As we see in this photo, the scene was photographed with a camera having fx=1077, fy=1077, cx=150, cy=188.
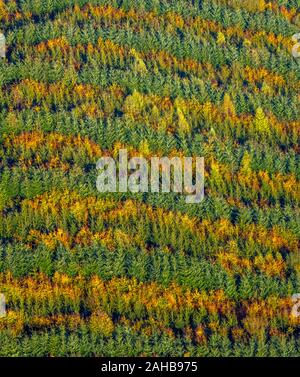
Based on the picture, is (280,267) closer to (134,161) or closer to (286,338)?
(286,338)

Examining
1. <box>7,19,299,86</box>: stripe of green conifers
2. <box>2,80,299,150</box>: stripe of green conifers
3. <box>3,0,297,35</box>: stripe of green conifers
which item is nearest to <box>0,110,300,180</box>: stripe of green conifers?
<box>2,80,299,150</box>: stripe of green conifers

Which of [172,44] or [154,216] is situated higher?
[172,44]

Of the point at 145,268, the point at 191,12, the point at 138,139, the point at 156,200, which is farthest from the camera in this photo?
the point at 191,12

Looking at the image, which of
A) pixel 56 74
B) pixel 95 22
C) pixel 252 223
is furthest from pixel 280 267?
pixel 95 22

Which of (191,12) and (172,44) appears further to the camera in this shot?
(191,12)

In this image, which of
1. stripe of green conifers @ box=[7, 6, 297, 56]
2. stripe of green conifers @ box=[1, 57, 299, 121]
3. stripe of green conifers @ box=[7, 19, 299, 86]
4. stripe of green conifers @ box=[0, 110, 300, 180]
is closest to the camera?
stripe of green conifers @ box=[0, 110, 300, 180]

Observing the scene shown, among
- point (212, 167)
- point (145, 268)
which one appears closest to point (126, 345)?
point (145, 268)

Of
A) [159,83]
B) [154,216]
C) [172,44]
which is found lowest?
[154,216]

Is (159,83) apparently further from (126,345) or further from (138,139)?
(126,345)

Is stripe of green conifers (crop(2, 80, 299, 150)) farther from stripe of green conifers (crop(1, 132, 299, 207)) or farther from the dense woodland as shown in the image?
stripe of green conifers (crop(1, 132, 299, 207))
